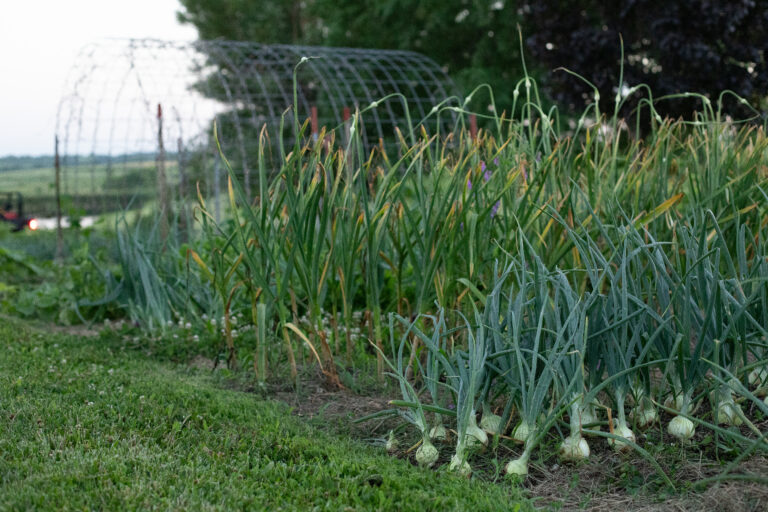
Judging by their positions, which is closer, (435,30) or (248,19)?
(435,30)

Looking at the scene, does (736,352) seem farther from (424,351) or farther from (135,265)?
(135,265)

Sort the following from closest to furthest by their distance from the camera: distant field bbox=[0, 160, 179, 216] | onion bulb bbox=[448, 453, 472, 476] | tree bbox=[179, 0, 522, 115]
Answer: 1. onion bulb bbox=[448, 453, 472, 476]
2. distant field bbox=[0, 160, 179, 216]
3. tree bbox=[179, 0, 522, 115]

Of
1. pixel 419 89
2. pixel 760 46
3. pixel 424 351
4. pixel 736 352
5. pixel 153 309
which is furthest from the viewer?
pixel 419 89

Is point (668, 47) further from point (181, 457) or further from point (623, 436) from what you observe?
point (181, 457)

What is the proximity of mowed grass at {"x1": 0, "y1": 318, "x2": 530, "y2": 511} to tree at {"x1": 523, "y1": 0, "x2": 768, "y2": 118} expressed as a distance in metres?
7.67

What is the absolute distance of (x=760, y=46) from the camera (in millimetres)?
8789

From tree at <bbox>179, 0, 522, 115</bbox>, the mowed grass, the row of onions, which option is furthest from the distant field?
tree at <bbox>179, 0, 522, 115</bbox>

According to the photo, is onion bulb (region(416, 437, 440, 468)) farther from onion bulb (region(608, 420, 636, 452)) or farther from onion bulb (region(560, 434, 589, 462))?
Result: onion bulb (region(608, 420, 636, 452))

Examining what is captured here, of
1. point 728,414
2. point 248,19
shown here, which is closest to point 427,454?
point 728,414

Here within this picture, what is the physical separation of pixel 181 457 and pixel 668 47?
814 cm

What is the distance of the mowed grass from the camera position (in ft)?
6.22

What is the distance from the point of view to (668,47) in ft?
27.9

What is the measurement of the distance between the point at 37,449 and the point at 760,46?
929cm

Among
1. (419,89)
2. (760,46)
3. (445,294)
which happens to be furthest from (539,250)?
(419,89)
